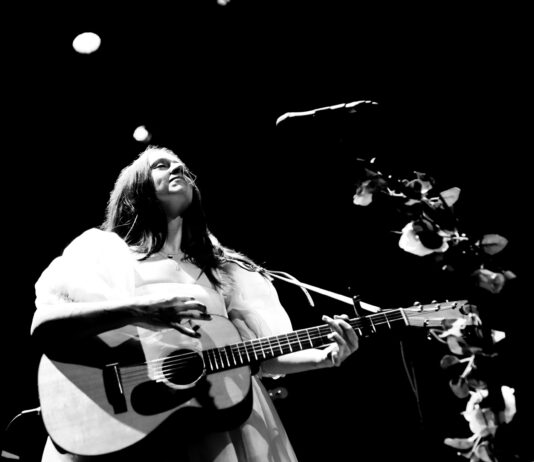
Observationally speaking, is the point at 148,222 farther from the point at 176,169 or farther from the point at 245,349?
the point at 245,349

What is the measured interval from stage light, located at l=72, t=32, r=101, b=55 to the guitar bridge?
6.05 feet

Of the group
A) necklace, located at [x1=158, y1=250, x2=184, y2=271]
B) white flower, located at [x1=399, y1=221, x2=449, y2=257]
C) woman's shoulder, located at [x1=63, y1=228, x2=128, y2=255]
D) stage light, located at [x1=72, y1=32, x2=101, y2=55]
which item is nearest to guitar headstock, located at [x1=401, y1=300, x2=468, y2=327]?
Result: white flower, located at [x1=399, y1=221, x2=449, y2=257]

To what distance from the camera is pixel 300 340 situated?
1.92m

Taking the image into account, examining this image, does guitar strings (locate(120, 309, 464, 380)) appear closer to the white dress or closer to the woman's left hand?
the woman's left hand

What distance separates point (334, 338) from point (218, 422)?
51 centimetres

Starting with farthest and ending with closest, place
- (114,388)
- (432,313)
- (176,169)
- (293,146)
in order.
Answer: (293,146) < (176,169) < (432,313) < (114,388)

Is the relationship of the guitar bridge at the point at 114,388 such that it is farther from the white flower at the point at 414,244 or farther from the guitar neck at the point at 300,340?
the white flower at the point at 414,244

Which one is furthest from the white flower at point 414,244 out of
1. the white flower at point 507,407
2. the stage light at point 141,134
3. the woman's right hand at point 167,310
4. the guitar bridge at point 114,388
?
the stage light at point 141,134

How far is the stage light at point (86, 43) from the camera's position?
2787 mm

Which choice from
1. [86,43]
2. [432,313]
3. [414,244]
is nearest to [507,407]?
[414,244]

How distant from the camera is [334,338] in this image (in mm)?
1889

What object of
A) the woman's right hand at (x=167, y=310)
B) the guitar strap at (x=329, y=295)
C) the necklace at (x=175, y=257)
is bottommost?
the guitar strap at (x=329, y=295)

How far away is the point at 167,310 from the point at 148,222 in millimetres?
684

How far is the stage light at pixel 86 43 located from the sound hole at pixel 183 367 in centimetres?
183
